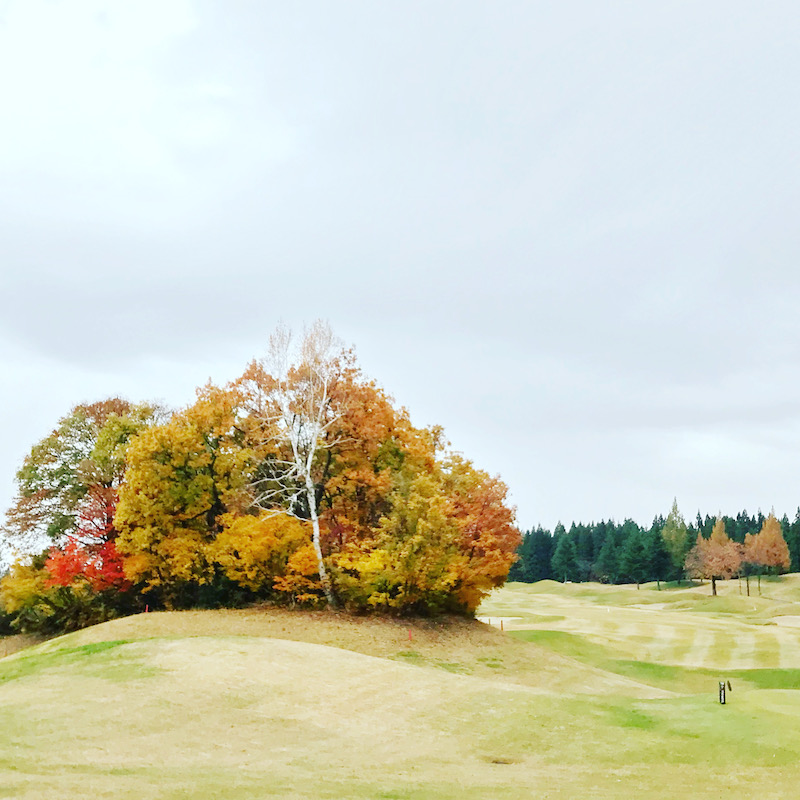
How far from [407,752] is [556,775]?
342 centimetres

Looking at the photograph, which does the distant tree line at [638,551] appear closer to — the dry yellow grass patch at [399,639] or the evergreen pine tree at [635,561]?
the evergreen pine tree at [635,561]

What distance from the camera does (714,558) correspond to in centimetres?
10175

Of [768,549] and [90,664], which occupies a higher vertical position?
[768,549]

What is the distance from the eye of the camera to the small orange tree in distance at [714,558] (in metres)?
101

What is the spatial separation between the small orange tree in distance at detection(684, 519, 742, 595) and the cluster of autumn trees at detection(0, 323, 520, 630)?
68.1 meters

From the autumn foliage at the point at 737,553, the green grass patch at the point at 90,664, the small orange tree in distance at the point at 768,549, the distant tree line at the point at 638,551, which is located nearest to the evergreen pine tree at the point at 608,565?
the distant tree line at the point at 638,551

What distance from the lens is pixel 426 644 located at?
116 feet

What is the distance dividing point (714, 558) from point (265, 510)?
80.7 metres

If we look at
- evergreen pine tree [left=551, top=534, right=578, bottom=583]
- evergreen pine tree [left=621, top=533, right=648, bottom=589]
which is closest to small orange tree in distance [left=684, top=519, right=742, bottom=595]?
evergreen pine tree [left=621, top=533, right=648, bottom=589]

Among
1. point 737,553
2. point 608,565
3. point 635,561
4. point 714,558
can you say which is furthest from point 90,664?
point 608,565

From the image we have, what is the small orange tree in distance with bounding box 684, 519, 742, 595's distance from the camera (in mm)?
100938

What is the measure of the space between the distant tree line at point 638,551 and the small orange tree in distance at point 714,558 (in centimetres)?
A: 22

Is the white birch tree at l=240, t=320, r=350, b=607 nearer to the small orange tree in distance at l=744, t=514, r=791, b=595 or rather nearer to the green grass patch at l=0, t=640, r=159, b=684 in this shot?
the green grass patch at l=0, t=640, r=159, b=684

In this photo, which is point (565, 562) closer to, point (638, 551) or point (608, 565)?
point (608, 565)
